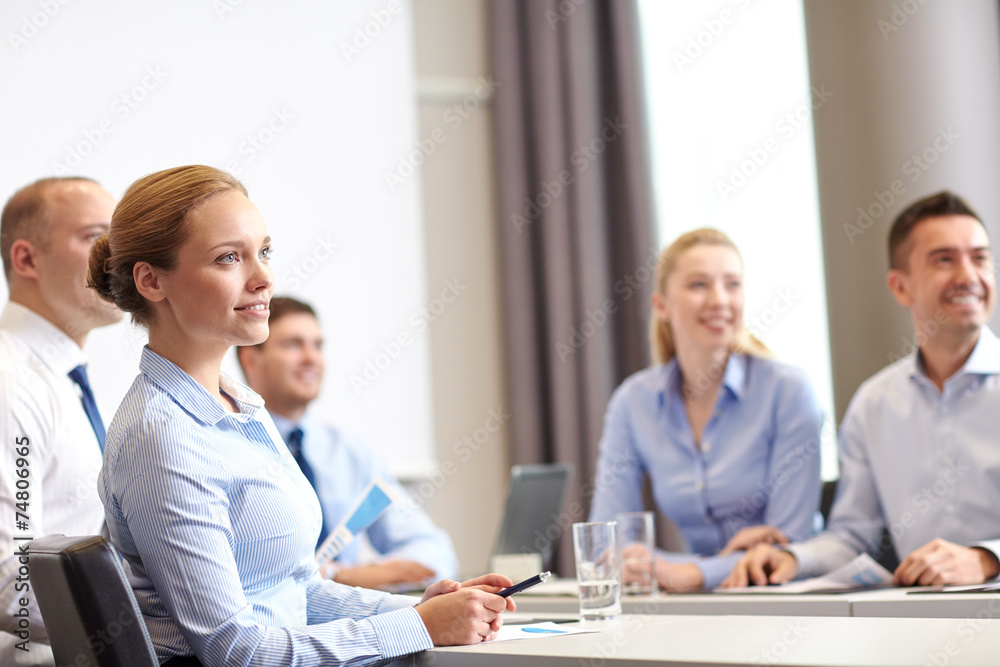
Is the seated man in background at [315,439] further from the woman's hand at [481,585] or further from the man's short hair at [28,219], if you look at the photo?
the woman's hand at [481,585]

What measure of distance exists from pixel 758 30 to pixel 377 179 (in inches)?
67.1

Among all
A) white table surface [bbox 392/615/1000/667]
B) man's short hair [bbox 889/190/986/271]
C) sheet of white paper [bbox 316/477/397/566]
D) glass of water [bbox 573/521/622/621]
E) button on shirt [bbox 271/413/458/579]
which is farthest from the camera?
button on shirt [bbox 271/413/458/579]

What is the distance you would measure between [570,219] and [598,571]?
9.27ft

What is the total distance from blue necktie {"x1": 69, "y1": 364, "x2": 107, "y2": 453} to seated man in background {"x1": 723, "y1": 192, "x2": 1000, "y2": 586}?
1446mm

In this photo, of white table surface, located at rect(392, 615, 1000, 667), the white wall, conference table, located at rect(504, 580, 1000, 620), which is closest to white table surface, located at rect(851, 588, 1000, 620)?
conference table, located at rect(504, 580, 1000, 620)

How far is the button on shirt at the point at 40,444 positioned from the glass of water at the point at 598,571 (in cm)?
100

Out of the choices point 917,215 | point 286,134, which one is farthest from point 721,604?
point 286,134

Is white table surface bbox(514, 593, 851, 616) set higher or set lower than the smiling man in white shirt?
lower

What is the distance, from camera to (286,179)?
4.02 metres

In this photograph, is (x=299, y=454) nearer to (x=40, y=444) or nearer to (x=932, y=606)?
(x=40, y=444)

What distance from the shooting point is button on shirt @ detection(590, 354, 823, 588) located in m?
2.56

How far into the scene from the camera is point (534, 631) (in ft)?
5.04

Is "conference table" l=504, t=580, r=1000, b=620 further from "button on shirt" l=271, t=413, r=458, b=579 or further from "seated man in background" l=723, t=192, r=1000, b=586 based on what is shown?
"button on shirt" l=271, t=413, r=458, b=579

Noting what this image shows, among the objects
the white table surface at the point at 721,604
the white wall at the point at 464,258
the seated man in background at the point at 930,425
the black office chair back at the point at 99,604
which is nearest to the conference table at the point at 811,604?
the white table surface at the point at 721,604
